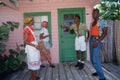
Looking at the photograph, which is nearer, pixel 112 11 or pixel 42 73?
pixel 42 73

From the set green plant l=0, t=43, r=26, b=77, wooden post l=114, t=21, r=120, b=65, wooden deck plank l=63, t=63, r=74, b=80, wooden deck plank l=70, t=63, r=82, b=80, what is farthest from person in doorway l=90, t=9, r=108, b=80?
wooden post l=114, t=21, r=120, b=65

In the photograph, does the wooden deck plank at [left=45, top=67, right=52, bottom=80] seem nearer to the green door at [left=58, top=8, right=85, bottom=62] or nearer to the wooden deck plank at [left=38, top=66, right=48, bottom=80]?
the wooden deck plank at [left=38, top=66, right=48, bottom=80]

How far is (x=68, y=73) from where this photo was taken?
8352 mm

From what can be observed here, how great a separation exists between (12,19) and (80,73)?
3749mm

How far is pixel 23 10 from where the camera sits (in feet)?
34.2

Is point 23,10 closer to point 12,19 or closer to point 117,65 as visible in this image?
point 12,19

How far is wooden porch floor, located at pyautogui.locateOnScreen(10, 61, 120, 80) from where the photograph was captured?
7777 millimetres

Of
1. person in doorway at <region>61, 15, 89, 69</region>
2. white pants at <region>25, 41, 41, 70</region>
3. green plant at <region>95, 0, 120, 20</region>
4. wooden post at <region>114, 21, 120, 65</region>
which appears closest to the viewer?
white pants at <region>25, 41, 41, 70</region>

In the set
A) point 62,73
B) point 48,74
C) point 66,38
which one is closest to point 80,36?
point 62,73

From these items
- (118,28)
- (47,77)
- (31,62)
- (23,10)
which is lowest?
(47,77)

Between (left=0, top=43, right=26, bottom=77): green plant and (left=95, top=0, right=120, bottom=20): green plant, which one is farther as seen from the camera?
(left=95, top=0, right=120, bottom=20): green plant

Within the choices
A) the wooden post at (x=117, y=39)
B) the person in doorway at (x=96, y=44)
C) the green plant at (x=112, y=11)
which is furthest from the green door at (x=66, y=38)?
the green plant at (x=112, y=11)

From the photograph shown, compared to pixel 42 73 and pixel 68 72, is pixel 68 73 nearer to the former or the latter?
pixel 68 72

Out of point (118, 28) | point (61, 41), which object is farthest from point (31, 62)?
point (118, 28)
